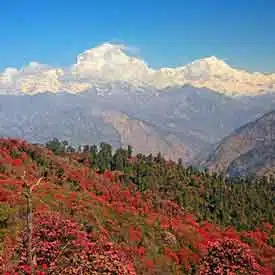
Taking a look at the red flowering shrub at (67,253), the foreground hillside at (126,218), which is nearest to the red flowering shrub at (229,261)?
the foreground hillside at (126,218)

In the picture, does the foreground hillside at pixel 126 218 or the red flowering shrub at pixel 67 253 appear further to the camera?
the foreground hillside at pixel 126 218

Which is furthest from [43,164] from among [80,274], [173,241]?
[80,274]

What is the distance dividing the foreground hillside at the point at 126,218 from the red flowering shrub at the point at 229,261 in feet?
0.39

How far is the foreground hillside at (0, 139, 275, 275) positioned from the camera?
43.3 meters

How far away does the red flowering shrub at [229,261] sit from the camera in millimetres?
56250

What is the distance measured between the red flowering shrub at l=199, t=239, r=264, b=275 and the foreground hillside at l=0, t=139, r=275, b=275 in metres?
0.12

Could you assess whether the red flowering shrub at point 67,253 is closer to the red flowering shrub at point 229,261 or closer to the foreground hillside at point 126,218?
the foreground hillside at point 126,218

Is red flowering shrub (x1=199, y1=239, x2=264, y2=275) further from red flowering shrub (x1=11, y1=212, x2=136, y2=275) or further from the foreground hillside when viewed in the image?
red flowering shrub (x1=11, y1=212, x2=136, y2=275)

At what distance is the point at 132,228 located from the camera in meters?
Answer: 88.3

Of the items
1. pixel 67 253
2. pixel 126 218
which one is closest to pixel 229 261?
pixel 67 253

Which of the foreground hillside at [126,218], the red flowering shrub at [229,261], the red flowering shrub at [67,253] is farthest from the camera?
the red flowering shrub at [229,261]

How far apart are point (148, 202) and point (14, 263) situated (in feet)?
306

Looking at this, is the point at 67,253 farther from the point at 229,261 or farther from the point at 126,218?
the point at 126,218

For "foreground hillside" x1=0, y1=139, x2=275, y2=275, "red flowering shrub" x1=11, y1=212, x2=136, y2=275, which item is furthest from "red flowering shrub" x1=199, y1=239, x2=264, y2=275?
"red flowering shrub" x1=11, y1=212, x2=136, y2=275
